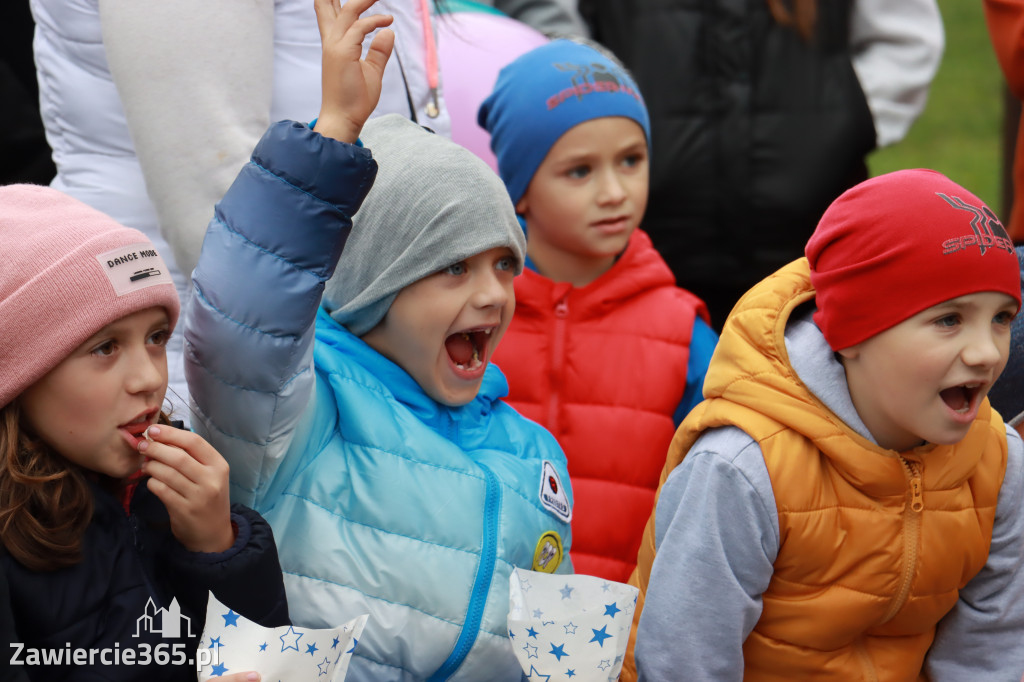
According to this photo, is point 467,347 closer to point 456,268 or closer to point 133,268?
point 456,268

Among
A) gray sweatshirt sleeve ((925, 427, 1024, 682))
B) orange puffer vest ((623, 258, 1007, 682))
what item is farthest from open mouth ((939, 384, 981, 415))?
gray sweatshirt sleeve ((925, 427, 1024, 682))

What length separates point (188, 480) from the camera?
6.06 ft

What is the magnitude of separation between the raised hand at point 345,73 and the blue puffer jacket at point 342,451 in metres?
0.06

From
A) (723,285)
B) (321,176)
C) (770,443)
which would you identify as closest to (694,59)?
(723,285)

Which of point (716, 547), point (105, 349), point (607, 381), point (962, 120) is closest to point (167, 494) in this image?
point (105, 349)

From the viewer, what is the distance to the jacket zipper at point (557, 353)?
10.5 feet

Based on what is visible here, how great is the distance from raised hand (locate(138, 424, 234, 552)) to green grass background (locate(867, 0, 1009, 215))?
731cm

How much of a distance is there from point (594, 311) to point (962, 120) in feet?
27.4

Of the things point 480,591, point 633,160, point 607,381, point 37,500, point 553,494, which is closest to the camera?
point 37,500

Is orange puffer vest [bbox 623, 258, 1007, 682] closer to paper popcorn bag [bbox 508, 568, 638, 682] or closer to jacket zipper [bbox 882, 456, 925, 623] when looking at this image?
jacket zipper [bbox 882, 456, 925, 623]

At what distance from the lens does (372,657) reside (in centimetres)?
217

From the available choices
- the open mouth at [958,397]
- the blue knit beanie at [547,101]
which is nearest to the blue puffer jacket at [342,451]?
the open mouth at [958,397]

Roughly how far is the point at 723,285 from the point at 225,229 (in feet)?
7.17

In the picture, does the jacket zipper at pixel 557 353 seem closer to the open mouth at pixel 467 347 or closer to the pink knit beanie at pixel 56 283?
the open mouth at pixel 467 347
